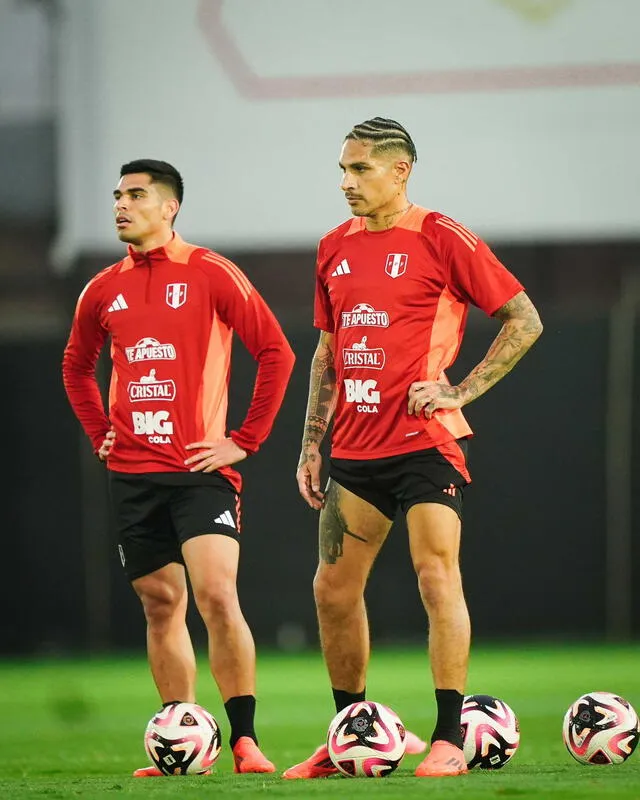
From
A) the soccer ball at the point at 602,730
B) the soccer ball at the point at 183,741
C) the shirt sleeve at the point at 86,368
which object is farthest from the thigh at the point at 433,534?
the shirt sleeve at the point at 86,368

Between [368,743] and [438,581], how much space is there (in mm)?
548

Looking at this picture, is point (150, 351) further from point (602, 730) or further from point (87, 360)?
point (602, 730)

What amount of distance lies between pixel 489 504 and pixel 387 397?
7071 millimetres

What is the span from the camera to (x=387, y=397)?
17.7 feet

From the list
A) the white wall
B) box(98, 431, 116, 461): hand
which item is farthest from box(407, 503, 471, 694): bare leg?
the white wall

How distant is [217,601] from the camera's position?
5.69m

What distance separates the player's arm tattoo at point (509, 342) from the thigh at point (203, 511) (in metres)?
1.03

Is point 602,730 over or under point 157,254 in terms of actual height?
under

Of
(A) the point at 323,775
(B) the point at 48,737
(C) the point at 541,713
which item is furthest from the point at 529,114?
(A) the point at 323,775

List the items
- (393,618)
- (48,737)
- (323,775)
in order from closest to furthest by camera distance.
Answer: (323,775)
(48,737)
(393,618)

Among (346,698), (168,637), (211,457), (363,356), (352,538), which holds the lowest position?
(346,698)

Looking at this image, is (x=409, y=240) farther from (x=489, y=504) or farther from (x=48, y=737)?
(x=489, y=504)

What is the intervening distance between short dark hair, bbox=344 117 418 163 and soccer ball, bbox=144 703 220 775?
2028mm

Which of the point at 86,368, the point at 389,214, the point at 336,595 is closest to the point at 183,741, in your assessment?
the point at 336,595
